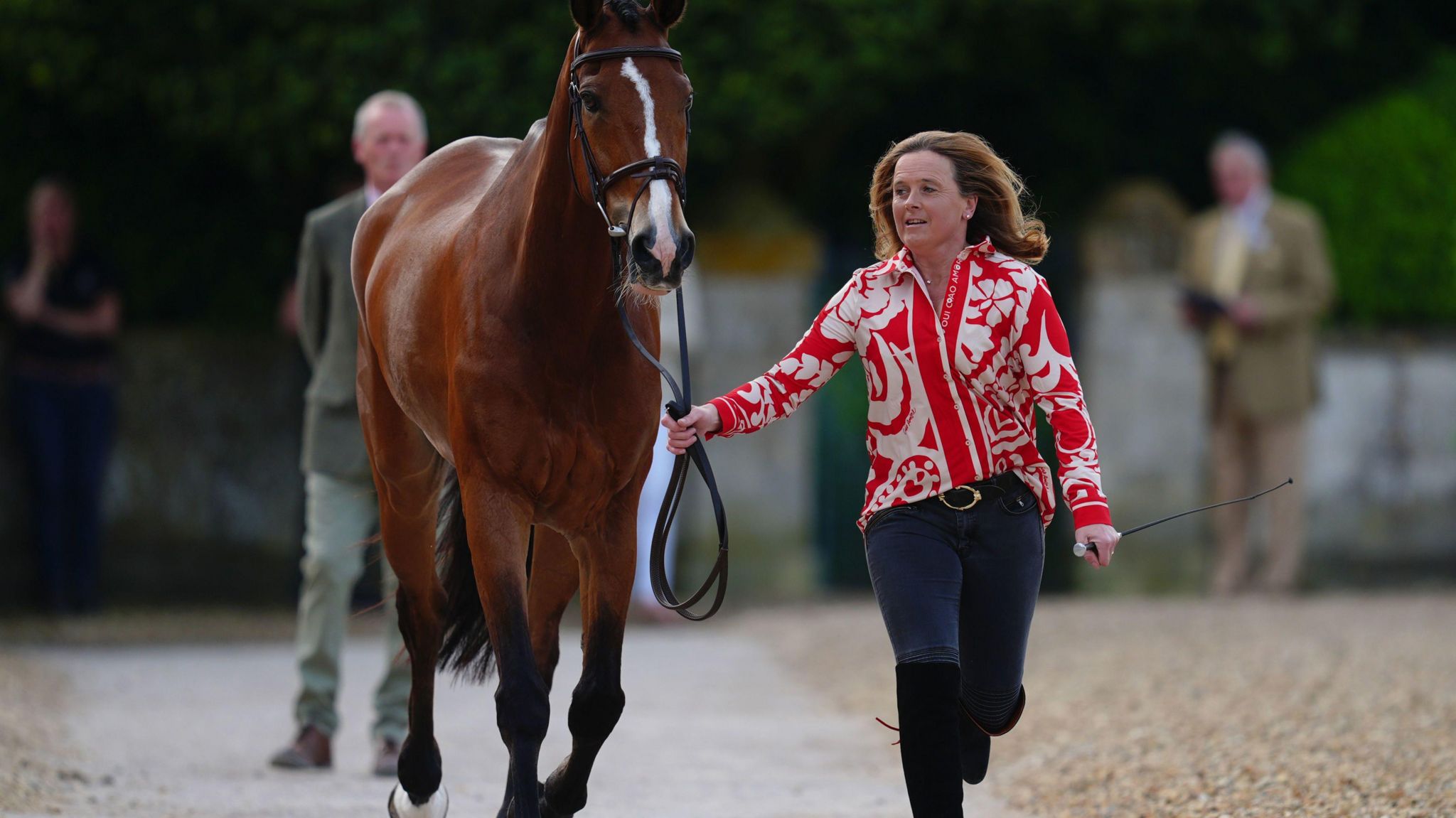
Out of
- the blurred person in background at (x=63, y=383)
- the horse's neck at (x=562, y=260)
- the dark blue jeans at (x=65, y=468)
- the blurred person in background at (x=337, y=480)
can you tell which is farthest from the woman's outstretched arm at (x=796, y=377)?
the dark blue jeans at (x=65, y=468)

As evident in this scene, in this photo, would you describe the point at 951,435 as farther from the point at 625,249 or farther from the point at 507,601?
the point at 507,601

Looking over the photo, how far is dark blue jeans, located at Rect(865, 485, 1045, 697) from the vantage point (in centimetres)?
381

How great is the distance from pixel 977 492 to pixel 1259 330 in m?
6.84

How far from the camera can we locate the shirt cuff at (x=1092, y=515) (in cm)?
371

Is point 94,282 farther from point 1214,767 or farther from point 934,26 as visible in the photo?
point 1214,767

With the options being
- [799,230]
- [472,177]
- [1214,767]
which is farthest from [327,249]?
[799,230]

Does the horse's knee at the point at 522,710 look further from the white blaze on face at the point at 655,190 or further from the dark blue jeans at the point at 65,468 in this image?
the dark blue jeans at the point at 65,468

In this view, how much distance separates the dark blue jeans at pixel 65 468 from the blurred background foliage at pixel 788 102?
3.77 ft

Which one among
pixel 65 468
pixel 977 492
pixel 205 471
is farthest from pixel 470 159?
pixel 205 471

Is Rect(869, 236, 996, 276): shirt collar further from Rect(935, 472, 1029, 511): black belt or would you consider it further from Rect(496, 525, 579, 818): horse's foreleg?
Rect(496, 525, 579, 818): horse's foreleg

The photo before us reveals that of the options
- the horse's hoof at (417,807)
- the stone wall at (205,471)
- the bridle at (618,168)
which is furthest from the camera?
the stone wall at (205,471)

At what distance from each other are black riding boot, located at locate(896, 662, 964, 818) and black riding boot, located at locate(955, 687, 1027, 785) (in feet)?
0.71

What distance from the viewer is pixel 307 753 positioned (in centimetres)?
582

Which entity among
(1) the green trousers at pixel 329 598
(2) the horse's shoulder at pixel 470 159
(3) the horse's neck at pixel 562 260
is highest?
(2) the horse's shoulder at pixel 470 159
